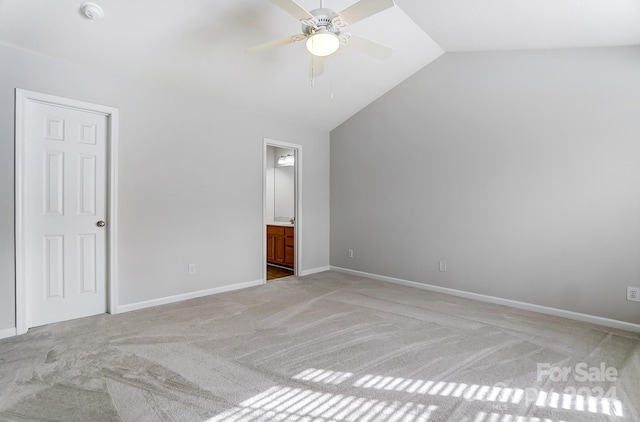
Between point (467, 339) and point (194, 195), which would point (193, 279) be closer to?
point (194, 195)

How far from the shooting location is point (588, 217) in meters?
3.28

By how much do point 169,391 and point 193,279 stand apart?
2.09 meters

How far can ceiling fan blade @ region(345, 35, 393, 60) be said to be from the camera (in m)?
2.59

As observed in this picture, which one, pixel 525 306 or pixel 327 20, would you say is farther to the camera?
pixel 525 306

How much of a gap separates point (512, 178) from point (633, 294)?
1.50 meters

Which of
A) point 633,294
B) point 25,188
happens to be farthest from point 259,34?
point 633,294

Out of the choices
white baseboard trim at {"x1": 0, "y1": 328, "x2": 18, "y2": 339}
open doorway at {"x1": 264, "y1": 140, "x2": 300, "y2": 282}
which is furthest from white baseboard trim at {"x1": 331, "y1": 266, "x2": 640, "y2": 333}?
white baseboard trim at {"x1": 0, "y1": 328, "x2": 18, "y2": 339}

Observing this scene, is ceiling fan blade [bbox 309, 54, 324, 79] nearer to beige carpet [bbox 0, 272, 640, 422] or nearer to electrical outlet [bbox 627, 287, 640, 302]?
beige carpet [bbox 0, 272, 640, 422]

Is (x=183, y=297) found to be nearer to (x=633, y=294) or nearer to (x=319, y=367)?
(x=319, y=367)

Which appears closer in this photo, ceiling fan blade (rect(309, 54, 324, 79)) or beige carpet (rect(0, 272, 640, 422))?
beige carpet (rect(0, 272, 640, 422))

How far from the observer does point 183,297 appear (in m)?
3.92

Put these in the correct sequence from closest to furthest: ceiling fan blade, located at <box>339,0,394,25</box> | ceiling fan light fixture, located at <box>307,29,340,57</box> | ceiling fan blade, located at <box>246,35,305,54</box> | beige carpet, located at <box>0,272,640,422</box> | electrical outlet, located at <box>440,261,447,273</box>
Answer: beige carpet, located at <box>0,272,640,422</box> → ceiling fan blade, located at <box>339,0,394,25</box> → ceiling fan light fixture, located at <box>307,29,340,57</box> → ceiling fan blade, located at <box>246,35,305,54</box> → electrical outlet, located at <box>440,261,447,273</box>

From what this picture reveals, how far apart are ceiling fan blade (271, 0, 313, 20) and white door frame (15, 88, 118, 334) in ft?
7.16

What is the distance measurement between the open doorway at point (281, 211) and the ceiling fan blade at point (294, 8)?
2.55 metres
